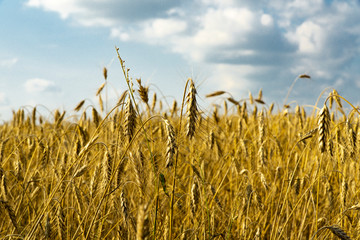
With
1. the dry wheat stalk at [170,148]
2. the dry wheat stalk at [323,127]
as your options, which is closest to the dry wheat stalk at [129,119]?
the dry wheat stalk at [170,148]

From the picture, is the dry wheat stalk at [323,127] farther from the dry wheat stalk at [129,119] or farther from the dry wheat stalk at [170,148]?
the dry wheat stalk at [129,119]

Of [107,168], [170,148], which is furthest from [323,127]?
[107,168]

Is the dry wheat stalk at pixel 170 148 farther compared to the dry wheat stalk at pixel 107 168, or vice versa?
the dry wheat stalk at pixel 107 168

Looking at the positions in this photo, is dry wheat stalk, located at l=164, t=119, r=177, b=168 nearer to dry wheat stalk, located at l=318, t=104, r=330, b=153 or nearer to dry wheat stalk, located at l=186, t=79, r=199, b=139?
dry wheat stalk, located at l=186, t=79, r=199, b=139

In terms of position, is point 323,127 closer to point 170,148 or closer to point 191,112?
point 191,112

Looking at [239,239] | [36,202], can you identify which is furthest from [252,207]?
[36,202]

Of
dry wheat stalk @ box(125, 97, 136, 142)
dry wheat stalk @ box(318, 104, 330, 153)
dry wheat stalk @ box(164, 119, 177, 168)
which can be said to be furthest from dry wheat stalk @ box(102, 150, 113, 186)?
dry wheat stalk @ box(318, 104, 330, 153)

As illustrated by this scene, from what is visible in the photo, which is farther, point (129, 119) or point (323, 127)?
point (323, 127)

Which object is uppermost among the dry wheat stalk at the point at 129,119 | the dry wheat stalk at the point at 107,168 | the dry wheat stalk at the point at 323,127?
the dry wheat stalk at the point at 323,127

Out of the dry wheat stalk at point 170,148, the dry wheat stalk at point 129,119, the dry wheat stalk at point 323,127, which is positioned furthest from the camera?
the dry wheat stalk at point 323,127

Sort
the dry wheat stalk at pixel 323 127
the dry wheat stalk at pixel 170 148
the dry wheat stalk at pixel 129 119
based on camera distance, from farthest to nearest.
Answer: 1. the dry wheat stalk at pixel 323 127
2. the dry wheat stalk at pixel 129 119
3. the dry wheat stalk at pixel 170 148

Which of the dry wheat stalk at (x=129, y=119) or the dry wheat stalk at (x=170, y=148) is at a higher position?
the dry wheat stalk at (x=129, y=119)

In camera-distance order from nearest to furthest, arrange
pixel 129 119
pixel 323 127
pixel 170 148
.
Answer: pixel 170 148 → pixel 129 119 → pixel 323 127

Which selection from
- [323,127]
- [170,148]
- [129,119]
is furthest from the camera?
[323,127]
